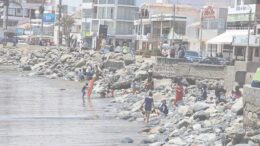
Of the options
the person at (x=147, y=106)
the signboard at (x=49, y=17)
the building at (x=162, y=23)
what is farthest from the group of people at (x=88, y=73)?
the signboard at (x=49, y=17)

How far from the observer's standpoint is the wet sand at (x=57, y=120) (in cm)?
2494

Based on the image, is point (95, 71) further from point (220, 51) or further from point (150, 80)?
point (220, 51)

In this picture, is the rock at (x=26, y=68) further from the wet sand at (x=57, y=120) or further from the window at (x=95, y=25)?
the window at (x=95, y=25)

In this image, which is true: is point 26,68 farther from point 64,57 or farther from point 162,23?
point 162,23

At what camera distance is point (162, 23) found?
94.1 meters

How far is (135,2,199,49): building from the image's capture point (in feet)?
289

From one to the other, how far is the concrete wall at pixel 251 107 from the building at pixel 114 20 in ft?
294

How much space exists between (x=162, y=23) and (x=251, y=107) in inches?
2915

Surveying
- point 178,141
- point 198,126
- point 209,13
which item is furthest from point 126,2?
point 178,141

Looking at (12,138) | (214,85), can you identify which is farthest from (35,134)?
(214,85)

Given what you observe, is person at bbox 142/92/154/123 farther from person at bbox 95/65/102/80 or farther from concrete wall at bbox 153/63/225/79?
person at bbox 95/65/102/80

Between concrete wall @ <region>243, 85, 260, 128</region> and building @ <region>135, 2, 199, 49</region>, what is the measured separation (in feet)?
199

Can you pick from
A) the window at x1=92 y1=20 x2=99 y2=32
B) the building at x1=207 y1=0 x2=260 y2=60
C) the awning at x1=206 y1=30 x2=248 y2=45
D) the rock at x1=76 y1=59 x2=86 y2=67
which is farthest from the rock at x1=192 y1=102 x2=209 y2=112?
the window at x1=92 y1=20 x2=99 y2=32

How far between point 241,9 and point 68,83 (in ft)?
79.7
